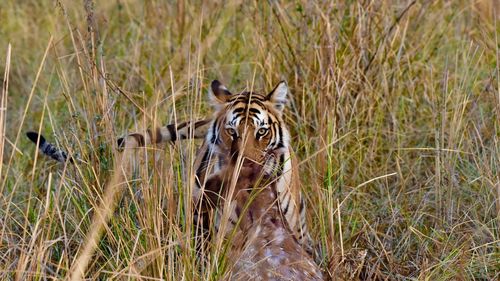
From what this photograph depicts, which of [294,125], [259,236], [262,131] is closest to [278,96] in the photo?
[262,131]

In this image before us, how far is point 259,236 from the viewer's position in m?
3.51

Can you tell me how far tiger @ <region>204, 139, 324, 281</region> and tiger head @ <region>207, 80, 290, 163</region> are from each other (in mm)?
262

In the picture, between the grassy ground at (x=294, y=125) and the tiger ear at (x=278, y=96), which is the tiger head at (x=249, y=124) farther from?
the grassy ground at (x=294, y=125)

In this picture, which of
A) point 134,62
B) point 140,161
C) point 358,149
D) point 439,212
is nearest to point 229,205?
point 140,161

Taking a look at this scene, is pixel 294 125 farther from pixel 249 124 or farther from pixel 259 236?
pixel 259 236

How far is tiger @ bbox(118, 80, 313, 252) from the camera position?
13.5 feet

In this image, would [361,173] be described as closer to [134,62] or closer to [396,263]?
[396,263]

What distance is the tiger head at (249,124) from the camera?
4.19 meters

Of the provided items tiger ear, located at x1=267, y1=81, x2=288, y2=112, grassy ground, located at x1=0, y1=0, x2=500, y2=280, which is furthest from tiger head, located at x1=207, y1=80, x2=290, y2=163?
grassy ground, located at x1=0, y1=0, x2=500, y2=280

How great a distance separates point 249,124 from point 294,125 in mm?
889

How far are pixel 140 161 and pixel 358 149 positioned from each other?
1231 mm

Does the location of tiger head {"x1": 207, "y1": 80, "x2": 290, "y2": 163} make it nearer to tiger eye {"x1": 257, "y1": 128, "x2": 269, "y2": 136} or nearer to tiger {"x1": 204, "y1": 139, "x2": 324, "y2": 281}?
tiger eye {"x1": 257, "y1": 128, "x2": 269, "y2": 136}

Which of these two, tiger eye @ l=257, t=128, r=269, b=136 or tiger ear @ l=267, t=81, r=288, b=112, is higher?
tiger ear @ l=267, t=81, r=288, b=112

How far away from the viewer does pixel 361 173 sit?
4777 millimetres
